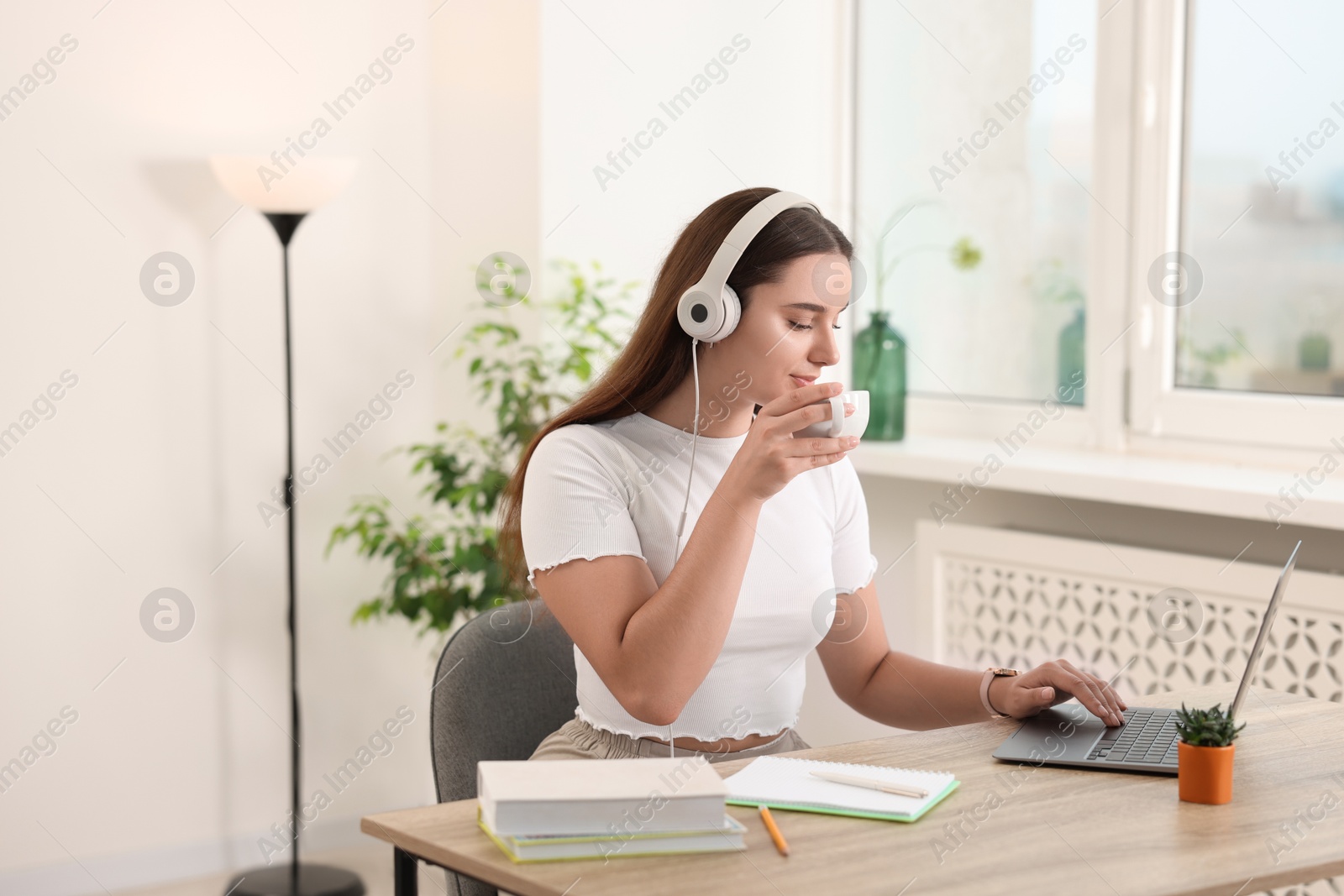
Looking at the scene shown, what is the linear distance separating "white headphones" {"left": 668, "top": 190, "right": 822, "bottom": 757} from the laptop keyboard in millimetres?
472

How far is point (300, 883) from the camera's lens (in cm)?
295

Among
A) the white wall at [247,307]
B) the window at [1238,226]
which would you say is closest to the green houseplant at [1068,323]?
the window at [1238,226]

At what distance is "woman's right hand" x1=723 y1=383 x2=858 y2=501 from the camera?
55.0 inches

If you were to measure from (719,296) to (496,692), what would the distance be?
0.54m

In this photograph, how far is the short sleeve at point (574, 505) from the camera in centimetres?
150

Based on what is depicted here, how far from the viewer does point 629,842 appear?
1.09 m

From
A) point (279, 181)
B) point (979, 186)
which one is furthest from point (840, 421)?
point (279, 181)

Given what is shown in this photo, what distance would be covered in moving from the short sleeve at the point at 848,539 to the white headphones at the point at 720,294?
309 mm

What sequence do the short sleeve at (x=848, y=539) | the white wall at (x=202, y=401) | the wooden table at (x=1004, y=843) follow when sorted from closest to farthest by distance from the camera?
the wooden table at (x=1004, y=843), the short sleeve at (x=848, y=539), the white wall at (x=202, y=401)

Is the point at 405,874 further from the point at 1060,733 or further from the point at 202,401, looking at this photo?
the point at 202,401

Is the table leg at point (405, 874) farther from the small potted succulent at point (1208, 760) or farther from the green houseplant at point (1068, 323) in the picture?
the green houseplant at point (1068, 323)

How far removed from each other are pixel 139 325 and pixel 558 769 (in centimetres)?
210

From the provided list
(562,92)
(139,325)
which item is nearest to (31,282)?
(139,325)

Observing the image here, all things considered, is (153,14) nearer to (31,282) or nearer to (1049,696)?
(31,282)
